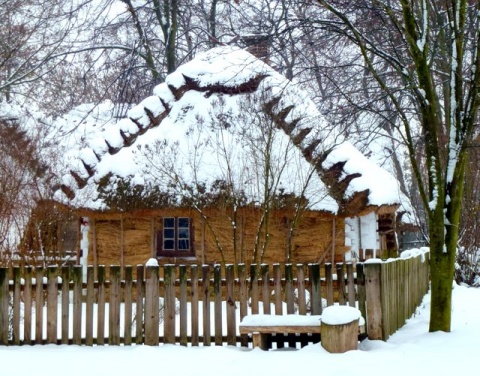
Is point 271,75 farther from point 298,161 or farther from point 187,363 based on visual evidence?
point 187,363

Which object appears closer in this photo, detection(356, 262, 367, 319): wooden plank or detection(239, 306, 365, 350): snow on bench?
detection(239, 306, 365, 350): snow on bench

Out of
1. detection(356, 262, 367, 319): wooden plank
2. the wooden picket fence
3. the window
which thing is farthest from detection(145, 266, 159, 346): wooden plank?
the window

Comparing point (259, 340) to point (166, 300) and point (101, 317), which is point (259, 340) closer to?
point (166, 300)

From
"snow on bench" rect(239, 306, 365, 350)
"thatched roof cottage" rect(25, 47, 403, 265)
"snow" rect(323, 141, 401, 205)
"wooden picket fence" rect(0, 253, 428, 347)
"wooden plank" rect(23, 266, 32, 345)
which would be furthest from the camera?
"snow" rect(323, 141, 401, 205)

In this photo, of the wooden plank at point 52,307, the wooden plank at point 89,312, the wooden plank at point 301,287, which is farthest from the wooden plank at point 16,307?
the wooden plank at point 301,287

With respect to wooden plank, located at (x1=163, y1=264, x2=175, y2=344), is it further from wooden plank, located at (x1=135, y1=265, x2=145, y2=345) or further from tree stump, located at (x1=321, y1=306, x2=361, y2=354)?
tree stump, located at (x1=321, y1=306, x2=361, y2=354)

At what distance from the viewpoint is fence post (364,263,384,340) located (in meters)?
7.29

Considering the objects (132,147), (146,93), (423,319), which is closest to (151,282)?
(423,319)

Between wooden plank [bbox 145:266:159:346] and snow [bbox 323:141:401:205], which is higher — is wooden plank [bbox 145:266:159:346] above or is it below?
below

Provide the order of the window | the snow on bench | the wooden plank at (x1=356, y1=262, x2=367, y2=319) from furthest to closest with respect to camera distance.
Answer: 1. the window
2. the wooden plank at (x1=356, y1=262, x2=367, y2=319)
3. the snow on bench

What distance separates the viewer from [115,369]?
20.7 ft

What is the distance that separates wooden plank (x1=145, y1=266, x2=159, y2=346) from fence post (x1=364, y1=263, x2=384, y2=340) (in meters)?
2.54

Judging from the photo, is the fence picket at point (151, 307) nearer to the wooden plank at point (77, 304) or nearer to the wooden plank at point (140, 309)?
the wooden plank at point (140, 309)

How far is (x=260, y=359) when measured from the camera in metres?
6.59
